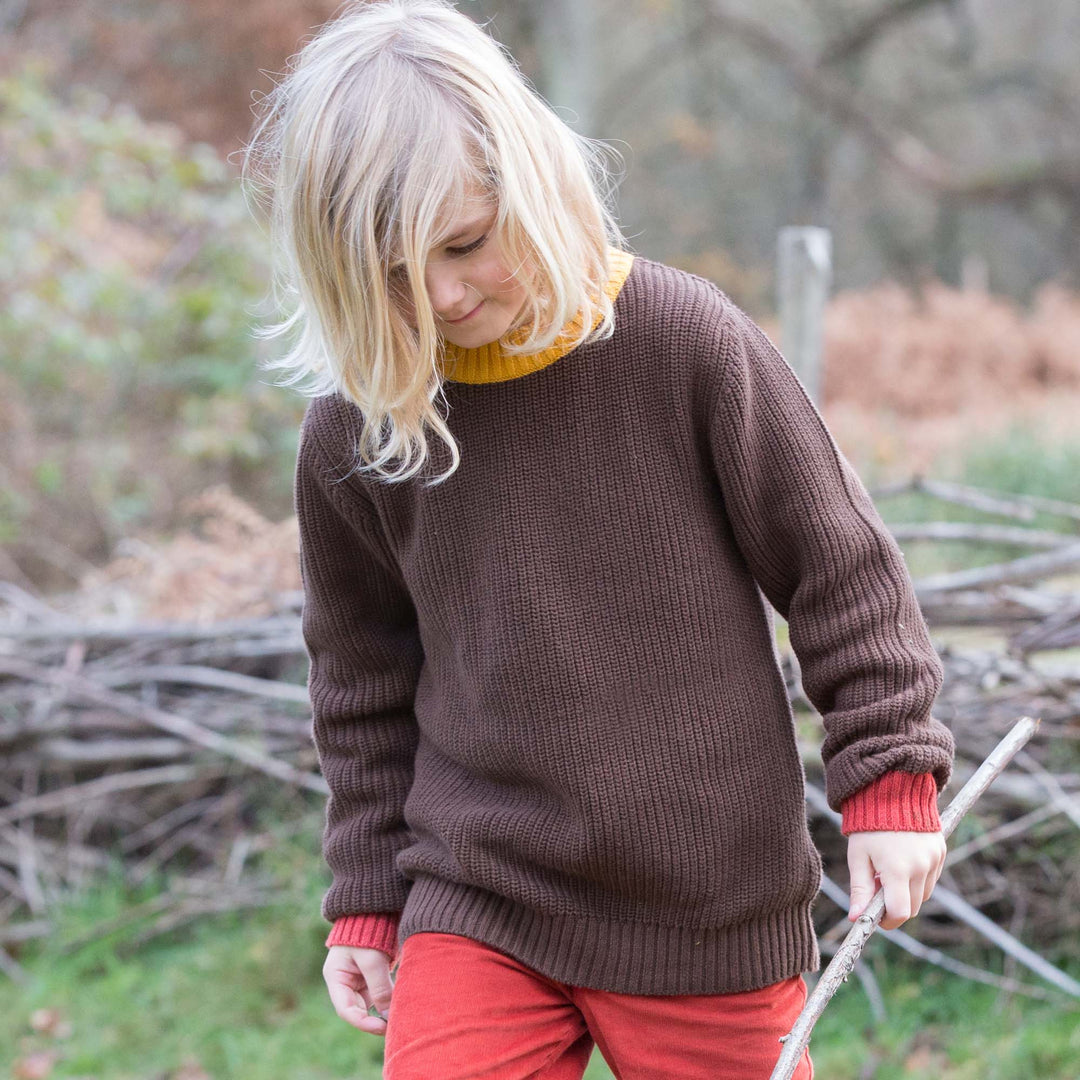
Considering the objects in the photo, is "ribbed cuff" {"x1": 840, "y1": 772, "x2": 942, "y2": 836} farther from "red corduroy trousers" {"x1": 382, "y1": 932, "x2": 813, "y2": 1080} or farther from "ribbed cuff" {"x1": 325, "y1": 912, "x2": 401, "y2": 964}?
"ribbed cuff" {"x1": 325, "y1": 912, "x2": 401, "y2": 964}

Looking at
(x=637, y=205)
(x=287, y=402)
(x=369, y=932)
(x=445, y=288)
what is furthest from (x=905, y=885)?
(x=637, y=205)

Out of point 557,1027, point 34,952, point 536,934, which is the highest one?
point 536,934

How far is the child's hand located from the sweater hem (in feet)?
0.66

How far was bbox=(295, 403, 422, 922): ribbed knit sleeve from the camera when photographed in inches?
73.0

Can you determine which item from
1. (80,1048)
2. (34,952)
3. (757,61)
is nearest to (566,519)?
(80,1048)

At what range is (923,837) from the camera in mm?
1487

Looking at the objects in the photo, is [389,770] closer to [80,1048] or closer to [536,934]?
[536,934]

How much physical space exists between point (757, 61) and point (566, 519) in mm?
15181

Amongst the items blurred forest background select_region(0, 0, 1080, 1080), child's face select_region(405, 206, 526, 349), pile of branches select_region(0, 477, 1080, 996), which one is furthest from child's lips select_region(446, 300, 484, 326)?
pile of branches select_region(0, 477, 1080, 996)

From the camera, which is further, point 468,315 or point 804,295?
point 804,295

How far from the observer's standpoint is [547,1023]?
5.52ft

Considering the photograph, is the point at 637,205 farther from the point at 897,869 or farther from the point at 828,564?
the point at 897,869

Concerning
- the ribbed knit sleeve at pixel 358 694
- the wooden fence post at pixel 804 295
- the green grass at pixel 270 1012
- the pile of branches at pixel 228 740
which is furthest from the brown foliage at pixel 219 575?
the ribbed knit sleeve at pixel 358 694

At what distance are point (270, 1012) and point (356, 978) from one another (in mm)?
1500
